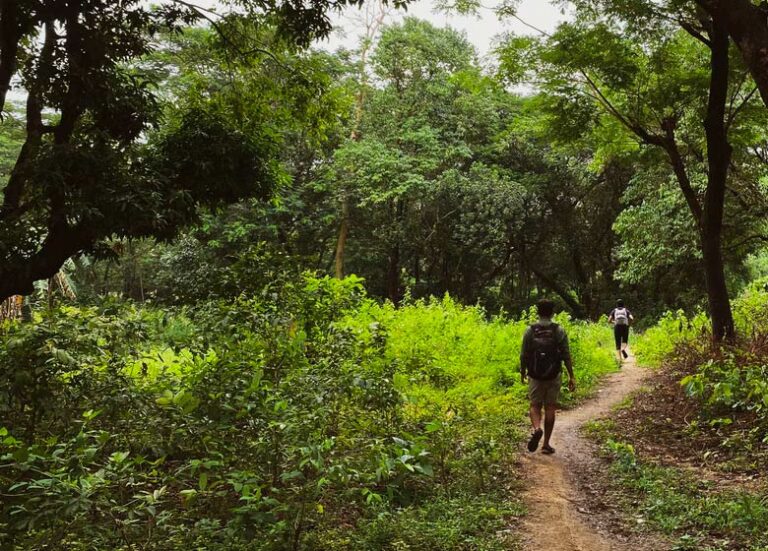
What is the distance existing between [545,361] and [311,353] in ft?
9.25

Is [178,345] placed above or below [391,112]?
below

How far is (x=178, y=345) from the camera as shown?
4.90 metres

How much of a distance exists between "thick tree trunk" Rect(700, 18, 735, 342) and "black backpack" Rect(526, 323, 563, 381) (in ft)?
12.3

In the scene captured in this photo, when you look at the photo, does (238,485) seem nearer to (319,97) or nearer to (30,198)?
(30,198)

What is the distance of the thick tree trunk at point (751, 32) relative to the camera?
14.1 feet

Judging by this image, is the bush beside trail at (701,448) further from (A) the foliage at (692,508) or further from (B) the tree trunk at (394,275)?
(B) the tree trunk at (394,275)

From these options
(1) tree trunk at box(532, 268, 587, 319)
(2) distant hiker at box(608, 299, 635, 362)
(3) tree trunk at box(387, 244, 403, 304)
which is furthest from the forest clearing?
(1) tree trunk at box(532, 268, 587, 319)

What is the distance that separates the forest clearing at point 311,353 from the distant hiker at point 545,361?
3 cm

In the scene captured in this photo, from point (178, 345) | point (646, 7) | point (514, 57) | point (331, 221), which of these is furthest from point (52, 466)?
point (331, 221)

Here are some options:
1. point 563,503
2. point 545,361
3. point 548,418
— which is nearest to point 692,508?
point 563,503

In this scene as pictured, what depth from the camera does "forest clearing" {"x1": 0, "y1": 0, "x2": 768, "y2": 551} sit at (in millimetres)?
3988

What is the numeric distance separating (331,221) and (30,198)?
18.5 metres

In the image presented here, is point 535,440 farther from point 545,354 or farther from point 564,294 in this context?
point 564,294

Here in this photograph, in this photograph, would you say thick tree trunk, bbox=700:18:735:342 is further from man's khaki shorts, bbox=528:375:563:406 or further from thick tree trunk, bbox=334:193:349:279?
thick tree trunk, bbox=334:193:349:279
